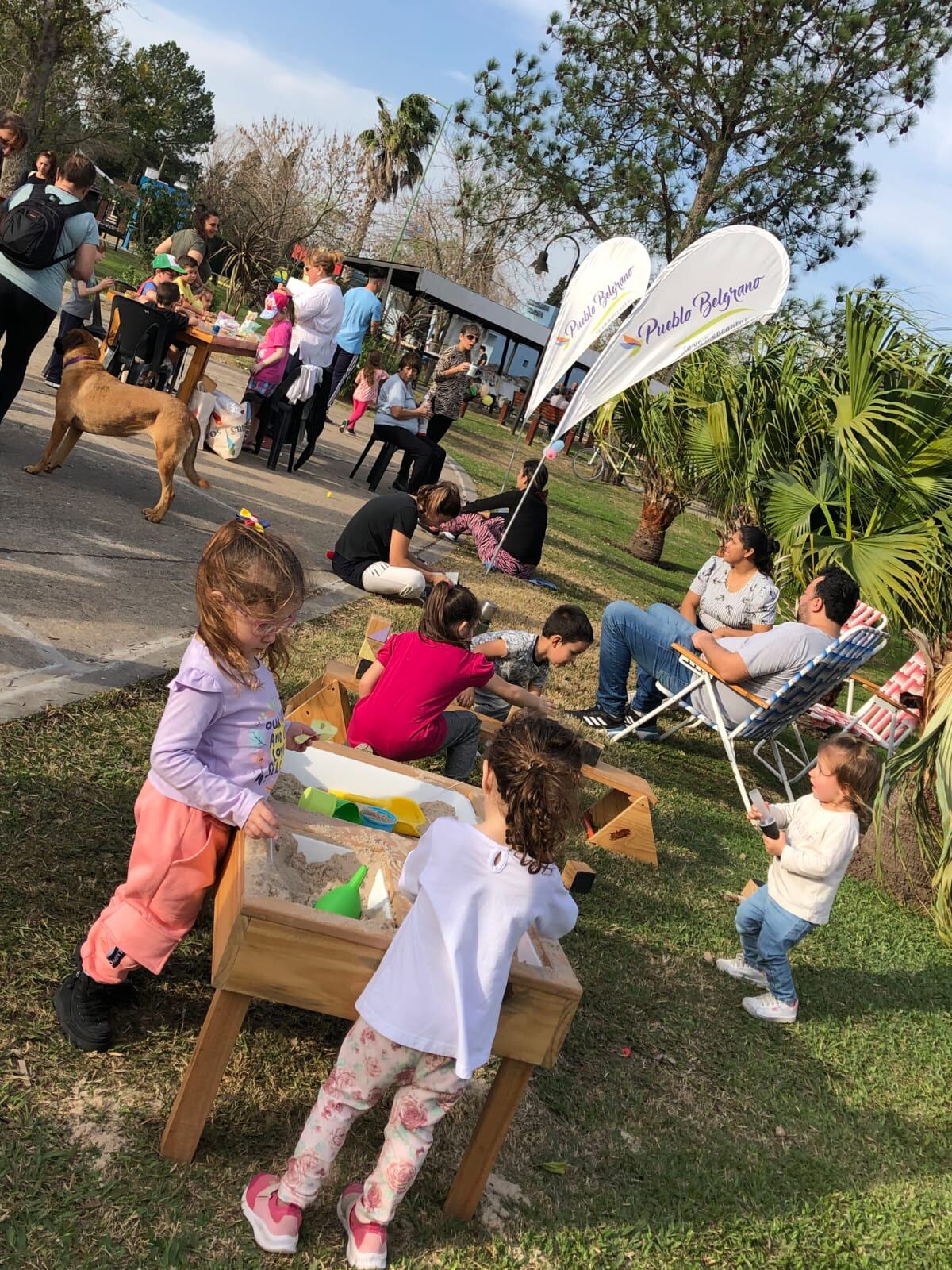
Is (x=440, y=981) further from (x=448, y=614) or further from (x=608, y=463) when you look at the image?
(x=608, y=463)

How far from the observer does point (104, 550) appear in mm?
5664

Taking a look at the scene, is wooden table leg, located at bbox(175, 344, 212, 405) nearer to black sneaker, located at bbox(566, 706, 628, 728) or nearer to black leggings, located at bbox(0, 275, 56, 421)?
black leggings, located at bbox(0, 275, 56, 421)

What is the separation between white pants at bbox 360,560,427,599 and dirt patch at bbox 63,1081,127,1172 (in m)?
4.63

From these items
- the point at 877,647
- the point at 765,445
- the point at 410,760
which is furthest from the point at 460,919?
the point at 765,445

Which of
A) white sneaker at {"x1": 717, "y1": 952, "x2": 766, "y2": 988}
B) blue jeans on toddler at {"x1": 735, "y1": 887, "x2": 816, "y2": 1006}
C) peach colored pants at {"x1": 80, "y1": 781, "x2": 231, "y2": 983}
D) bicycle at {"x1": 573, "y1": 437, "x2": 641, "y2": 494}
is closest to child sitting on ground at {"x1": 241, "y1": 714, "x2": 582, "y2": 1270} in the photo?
peach colored pants at {"x1": 80, "y1": 781, "x2": 231, "y2": 983}

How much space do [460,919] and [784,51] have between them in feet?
87.0

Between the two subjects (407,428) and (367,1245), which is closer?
(367,1245)

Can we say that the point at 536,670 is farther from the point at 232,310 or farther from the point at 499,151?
the point at 499,151

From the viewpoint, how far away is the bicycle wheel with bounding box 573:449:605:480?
80.0ft

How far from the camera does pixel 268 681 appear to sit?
262 centimetres

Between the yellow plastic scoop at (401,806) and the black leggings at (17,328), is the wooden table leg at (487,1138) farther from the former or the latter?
the black leggings at (17,328)

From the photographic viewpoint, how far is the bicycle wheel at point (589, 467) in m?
24.4

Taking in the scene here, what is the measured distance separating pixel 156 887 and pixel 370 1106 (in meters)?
0.72

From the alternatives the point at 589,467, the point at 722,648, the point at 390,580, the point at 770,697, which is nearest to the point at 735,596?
the point at 722,648
